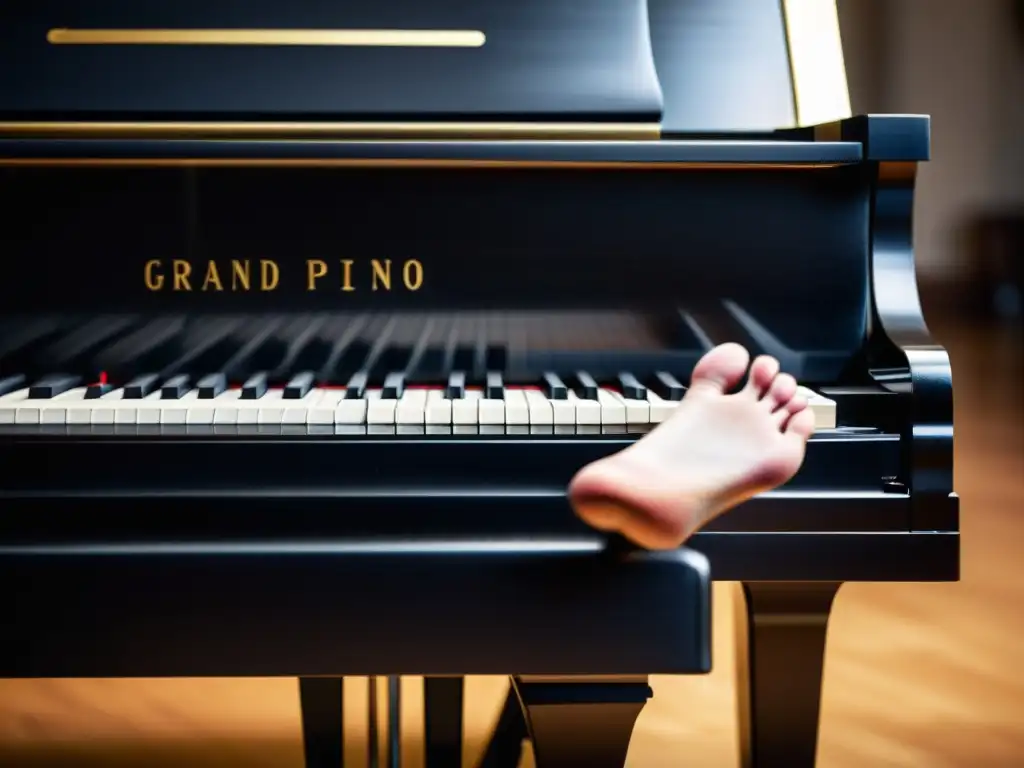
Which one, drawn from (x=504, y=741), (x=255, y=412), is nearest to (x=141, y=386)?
(x=255, y=412)

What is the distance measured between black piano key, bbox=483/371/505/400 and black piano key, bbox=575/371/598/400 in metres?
0.09

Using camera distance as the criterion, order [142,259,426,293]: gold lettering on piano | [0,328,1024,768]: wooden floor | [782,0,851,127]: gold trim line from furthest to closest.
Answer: [0,328,1024,768]: wooden floor, [782,0,851,127]: gold trim line, [142,259,426,293]: gold lettering on piano

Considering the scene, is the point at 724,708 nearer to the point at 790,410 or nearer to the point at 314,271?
the point at 314,271

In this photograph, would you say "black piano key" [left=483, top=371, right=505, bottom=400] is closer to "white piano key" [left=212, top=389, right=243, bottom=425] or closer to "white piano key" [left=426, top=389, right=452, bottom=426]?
"white piano key" [left=426, top=389, right=452, bottom=426]

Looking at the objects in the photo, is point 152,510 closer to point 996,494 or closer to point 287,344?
point 287,344

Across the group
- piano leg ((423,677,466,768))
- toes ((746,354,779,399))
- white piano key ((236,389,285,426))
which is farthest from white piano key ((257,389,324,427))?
piano leg ((423,677,466,768))

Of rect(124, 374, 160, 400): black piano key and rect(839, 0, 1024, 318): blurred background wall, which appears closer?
rect(124, 374, 160, 400): black piano key

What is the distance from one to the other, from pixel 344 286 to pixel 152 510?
371 millimetres

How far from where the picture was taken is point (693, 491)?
0.73 m

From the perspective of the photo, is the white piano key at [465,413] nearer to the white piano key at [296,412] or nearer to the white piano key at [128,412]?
the white piano key at [296,412]

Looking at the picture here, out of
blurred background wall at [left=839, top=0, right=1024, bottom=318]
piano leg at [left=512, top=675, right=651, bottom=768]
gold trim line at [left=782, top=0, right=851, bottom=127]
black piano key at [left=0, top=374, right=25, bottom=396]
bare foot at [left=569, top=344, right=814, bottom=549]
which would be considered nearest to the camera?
bare foot at [left=569, top=344, right=814, bottom=549]

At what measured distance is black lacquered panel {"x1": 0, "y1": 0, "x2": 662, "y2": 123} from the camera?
139 centimetres

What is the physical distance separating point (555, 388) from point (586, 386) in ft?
0.14

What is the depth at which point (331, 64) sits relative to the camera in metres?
1.41
